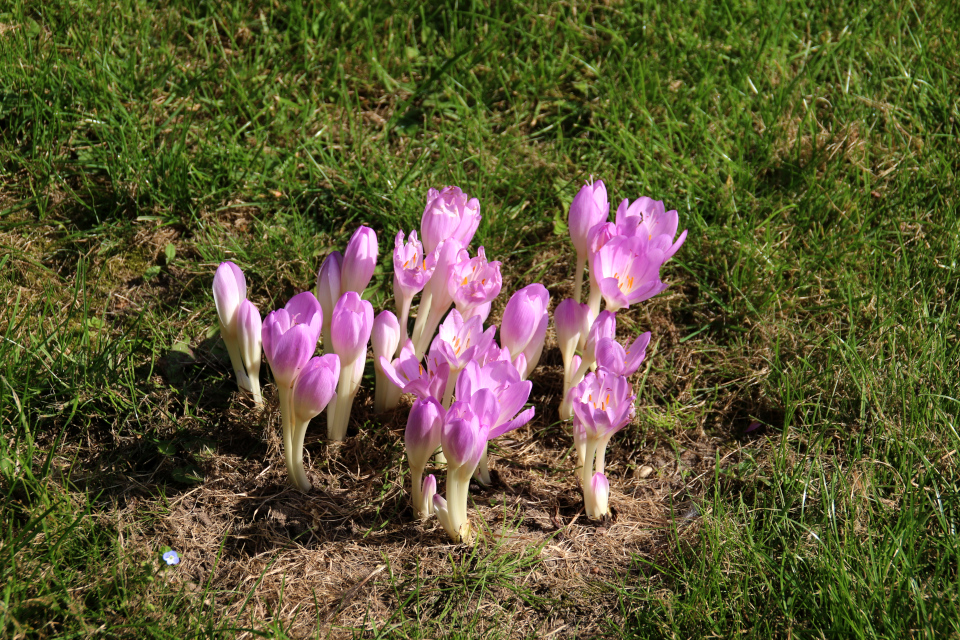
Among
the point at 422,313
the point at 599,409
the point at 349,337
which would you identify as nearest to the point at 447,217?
the point at 422,313

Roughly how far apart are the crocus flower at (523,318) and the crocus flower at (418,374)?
0.63 ft

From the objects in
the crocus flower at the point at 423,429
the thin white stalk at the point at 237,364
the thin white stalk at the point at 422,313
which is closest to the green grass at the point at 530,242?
the thin white stalk at the point at 237,364

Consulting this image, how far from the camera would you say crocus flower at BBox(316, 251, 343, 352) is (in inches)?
87.0

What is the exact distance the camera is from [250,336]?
213 centimetres

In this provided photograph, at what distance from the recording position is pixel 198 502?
7.06 ft

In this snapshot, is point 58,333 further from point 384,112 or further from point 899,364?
point 899,364

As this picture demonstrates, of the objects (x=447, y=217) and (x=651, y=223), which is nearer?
(x=447, y=217)

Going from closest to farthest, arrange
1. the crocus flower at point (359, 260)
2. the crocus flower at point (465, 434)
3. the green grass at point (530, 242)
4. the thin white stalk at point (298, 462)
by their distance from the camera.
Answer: the crocus flower at point (465, 434) → the green grass at point (530, 242) → the thin white stalk at point (298, 462) → the crocus flower at point (359, 260)

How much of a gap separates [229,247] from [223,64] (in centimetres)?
89

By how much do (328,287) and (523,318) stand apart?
1.75 ft

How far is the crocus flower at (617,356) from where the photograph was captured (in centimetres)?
202

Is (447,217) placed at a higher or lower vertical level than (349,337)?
higher

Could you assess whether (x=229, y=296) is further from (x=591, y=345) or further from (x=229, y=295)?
(x=591, y=345)

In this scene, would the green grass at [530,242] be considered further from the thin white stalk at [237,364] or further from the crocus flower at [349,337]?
the crocus flower at [349,337]
